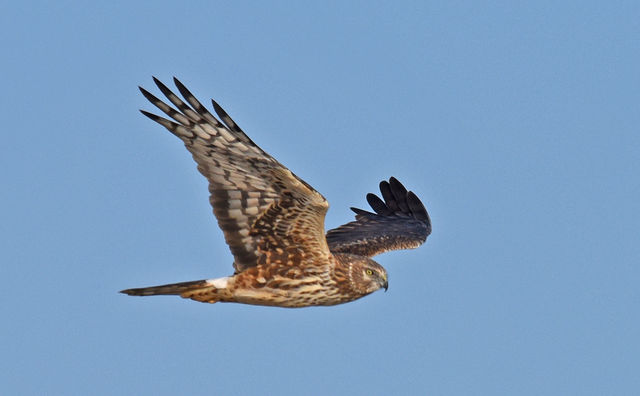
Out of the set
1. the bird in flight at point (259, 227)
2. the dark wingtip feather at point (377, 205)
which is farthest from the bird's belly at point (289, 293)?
the dark wingtip feather at point (377, 205)

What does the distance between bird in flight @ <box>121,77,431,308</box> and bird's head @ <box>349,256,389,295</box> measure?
0.03 ft

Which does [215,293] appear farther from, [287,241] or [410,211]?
[410,211]

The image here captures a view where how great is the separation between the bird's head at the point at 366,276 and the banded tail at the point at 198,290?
132 centimetres

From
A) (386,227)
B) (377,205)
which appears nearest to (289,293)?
(386,227)

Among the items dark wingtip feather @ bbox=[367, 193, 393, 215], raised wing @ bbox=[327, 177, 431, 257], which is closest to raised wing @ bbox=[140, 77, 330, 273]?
raised wing @ bbox=[327, 177, 431, 257]

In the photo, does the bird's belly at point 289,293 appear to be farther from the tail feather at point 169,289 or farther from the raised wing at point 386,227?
the raised wing at point 386,227

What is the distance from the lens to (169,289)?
11.0 metres

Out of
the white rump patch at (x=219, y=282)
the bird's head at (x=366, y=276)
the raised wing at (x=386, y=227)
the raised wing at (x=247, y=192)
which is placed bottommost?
the white rump patch at (x=219, y=282)

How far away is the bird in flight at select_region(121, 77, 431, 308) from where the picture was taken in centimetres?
1053

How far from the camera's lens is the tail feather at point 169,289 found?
10.8m

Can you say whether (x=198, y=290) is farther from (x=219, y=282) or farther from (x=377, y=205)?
A: (x=377, y=205)

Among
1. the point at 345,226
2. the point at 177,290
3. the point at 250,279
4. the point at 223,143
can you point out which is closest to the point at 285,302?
the point at 250,279

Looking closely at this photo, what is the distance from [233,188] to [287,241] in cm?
82

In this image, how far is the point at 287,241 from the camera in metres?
11.2
